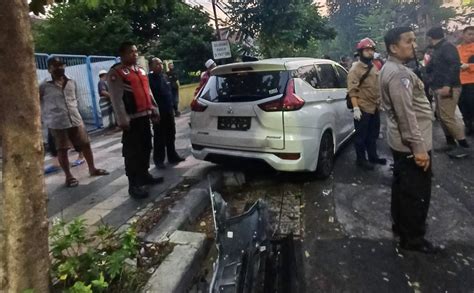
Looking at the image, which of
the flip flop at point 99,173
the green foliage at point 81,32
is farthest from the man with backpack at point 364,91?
the green foliage at point 81,32

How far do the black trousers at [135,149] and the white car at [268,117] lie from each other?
70 centimetres

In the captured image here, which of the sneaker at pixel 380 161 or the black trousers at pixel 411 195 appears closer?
the black trousers at pixel 411 195

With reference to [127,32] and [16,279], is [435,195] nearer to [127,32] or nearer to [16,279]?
[16,279]

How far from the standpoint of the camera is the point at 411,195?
9.37 feet

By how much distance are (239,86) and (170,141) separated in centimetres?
178

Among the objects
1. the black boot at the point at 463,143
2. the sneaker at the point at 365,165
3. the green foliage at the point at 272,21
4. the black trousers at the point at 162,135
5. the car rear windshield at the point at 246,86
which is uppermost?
the green foliage at the point at 272,21

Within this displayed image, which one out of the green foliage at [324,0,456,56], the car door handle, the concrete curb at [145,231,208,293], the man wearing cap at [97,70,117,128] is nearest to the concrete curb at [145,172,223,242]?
the concrete curb at [145,231,208,293]

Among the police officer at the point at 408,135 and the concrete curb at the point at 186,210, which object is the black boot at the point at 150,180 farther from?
the police officer at the point at 408,135

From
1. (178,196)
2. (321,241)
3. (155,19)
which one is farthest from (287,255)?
(155,19)

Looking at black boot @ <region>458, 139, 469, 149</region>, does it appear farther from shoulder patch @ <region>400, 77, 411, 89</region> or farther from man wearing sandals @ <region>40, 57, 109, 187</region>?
man wearing sandals @ <region>40, 57, 109, 187</region>

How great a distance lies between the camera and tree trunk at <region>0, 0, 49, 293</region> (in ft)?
5.82

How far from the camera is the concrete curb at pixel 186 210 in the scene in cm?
310

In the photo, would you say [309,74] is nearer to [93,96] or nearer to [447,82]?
[447,82]

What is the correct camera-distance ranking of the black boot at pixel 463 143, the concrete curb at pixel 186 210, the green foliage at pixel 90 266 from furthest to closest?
the black boot at pixel 463 143 → the concrete curb at pixel 186 210 → the green foliage at pixel 90 266
